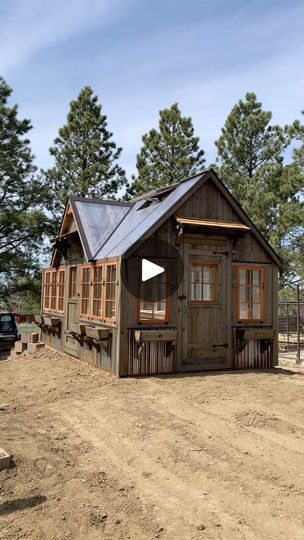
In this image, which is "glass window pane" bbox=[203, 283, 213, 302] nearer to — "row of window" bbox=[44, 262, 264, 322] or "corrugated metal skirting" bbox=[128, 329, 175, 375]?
"row of window" bbox=[44, 262, 264, 322]

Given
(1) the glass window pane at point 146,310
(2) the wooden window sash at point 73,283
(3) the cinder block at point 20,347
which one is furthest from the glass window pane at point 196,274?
(3) the cinder block at point 20,347

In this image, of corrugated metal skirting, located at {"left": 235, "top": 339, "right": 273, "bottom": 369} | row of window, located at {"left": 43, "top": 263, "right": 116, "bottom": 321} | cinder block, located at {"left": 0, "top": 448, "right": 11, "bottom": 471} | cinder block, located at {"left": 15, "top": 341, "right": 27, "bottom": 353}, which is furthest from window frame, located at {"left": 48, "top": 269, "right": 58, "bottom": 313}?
cinder block, located at {"left": 0, "top": 448, "right": 11, "bottom": 471}

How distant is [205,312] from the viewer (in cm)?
1147

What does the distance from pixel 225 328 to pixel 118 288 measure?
10.2 ft

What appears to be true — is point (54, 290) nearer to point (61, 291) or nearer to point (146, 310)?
point (61, 291)

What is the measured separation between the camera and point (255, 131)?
2855 cm

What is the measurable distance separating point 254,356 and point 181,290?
115 inches

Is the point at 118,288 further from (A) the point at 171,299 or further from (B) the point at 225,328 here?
(B) the point at 225,328

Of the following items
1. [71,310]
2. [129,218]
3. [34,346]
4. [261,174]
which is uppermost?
[261,174]

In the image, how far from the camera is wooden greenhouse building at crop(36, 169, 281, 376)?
10578 mm

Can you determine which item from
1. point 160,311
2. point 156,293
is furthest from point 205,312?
point 156,293

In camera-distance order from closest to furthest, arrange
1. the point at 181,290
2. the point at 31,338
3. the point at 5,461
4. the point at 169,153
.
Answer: the point at 5,461 → the point at 181,290 → the point at 31,338 → the point at 169,153

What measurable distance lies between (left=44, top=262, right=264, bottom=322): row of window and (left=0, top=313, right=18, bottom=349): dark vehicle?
10.4 meters

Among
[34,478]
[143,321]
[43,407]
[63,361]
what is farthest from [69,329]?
[34,478]
